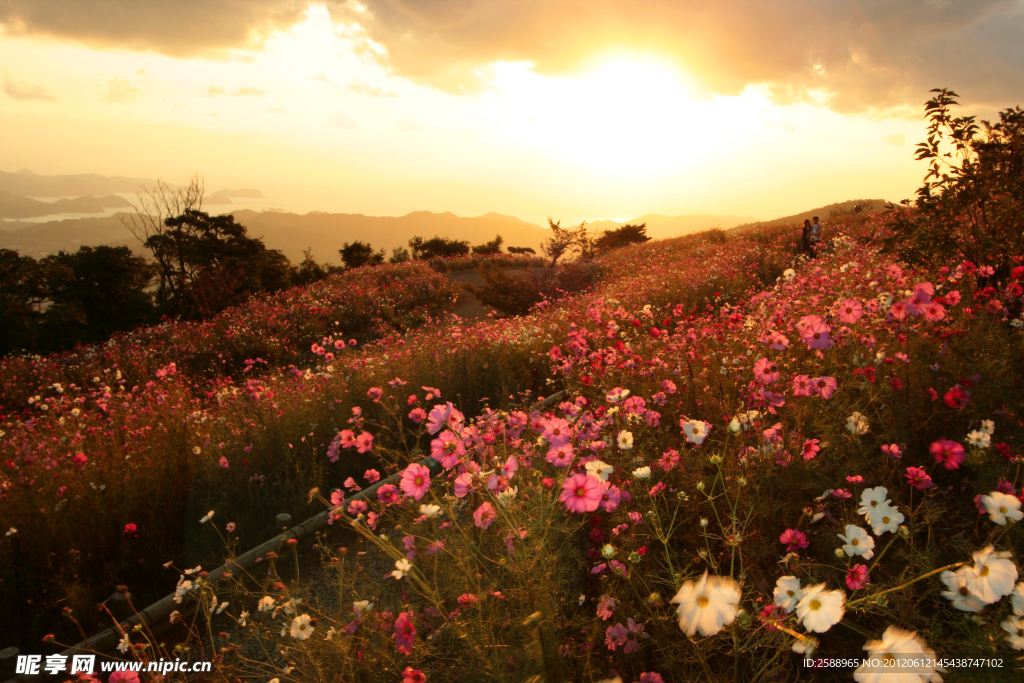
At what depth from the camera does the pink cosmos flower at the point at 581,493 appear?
1528 mm

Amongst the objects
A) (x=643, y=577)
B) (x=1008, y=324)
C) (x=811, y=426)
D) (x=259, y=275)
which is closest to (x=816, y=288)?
(x=1008, y=324)

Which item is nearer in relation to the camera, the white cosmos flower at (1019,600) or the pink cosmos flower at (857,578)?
the white cosmos flower at (1019,600)

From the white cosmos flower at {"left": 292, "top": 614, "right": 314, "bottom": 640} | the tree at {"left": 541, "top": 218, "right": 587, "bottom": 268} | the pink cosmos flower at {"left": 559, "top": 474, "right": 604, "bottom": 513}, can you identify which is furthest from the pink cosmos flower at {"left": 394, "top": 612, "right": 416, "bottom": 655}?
the tree at {"left": 541, "top": 218, "right": 587, "bottom": 268}

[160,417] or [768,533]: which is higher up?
[768,533]

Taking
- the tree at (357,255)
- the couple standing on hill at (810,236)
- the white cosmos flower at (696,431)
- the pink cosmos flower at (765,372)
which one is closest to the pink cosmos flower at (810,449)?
the pink cosmos flower at (765,372)

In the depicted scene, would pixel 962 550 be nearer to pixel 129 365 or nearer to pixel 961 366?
pixel 961 366

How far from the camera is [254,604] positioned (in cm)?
298

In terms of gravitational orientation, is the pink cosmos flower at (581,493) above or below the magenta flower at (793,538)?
above

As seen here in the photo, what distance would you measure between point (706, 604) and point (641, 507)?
4.30 feet

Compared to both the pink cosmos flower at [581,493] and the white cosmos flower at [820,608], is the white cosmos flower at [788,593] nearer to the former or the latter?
the white cosmos flower at [820,608]

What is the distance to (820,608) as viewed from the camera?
1029 mm

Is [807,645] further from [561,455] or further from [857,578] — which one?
[561,455]

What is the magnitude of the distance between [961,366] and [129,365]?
10.9 meters

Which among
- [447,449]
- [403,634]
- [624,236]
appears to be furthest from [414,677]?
[624,236]
